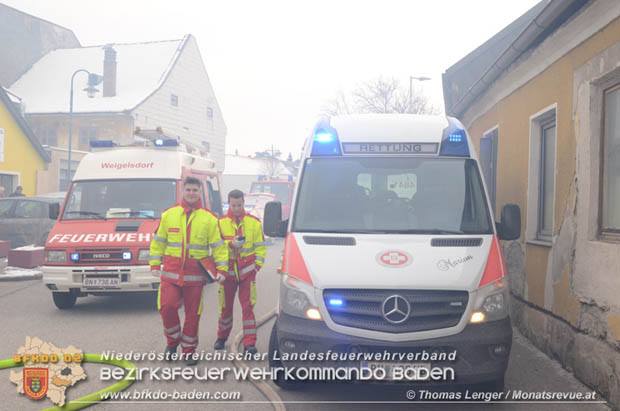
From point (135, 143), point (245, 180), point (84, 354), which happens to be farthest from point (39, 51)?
point (84, 354)

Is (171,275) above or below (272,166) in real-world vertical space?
below

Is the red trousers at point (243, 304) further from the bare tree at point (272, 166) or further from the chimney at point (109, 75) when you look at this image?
the bare tree at point (272, 166)

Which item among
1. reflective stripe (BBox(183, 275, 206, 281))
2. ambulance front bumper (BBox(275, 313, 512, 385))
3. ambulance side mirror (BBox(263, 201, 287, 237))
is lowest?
ambulance front bumper (BBox(275, 313, 512, 385))

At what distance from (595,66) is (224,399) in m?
4.58

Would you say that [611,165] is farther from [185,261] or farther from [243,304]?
[185,261]

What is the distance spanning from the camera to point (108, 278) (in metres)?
9.45

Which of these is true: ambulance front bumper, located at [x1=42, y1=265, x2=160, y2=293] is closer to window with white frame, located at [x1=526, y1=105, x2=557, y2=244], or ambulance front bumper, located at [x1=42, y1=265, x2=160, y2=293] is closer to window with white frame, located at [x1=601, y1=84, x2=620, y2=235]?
window with white frame, located at [x1=526, y1=105, x2=557, y2=244]

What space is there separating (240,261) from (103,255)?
3.17 meters

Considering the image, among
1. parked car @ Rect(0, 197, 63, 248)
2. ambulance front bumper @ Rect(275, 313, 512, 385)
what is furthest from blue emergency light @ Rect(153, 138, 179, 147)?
ambulance front bumper @ Rect(275, 313, 512, 385)

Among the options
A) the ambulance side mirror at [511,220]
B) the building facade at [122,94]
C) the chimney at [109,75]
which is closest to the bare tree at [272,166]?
the building facade at [122,94]

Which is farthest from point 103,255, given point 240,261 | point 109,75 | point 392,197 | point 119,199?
point 109,75

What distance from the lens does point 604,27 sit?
6199 millimetres

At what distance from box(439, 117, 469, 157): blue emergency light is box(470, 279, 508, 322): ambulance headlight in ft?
4.88

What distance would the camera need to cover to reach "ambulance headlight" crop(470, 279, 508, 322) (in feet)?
16.6
